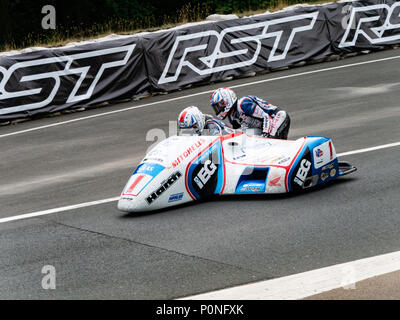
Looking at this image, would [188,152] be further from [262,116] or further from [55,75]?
[55,75]

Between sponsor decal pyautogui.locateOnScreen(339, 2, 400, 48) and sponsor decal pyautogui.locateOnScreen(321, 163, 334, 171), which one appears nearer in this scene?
sponsor decal pyautogui.locateOnScreen(321, 163, 334, 171)

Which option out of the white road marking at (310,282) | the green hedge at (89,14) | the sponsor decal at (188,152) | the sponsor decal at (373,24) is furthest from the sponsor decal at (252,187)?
the green hedge at (89,14)

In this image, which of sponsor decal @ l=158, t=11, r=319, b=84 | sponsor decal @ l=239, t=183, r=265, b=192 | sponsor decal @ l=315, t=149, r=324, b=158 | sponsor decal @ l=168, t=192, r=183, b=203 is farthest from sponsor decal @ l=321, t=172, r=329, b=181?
sponsor decal @ l=158, t=11, r=319, b=84

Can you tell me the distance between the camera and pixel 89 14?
116 ft

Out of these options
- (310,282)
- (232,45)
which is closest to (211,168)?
(310,282)

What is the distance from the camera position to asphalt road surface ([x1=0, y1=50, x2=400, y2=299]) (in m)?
7.43

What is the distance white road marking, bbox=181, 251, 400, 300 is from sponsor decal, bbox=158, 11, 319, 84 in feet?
45.6

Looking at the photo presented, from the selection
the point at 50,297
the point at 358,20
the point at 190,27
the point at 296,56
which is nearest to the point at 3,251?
the point at 50,297

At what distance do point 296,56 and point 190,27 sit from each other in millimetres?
3447

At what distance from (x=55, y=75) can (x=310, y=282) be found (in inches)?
534

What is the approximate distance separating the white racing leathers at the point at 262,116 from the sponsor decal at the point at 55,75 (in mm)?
9231

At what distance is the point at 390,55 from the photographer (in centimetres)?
2220

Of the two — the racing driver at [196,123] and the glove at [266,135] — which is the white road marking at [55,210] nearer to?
the racing driver at [196,123]

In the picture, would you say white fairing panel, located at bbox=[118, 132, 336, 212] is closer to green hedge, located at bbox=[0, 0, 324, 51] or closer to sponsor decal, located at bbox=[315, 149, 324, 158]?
sponsor decal, located at bbox=[315, 149, 324, 158]
